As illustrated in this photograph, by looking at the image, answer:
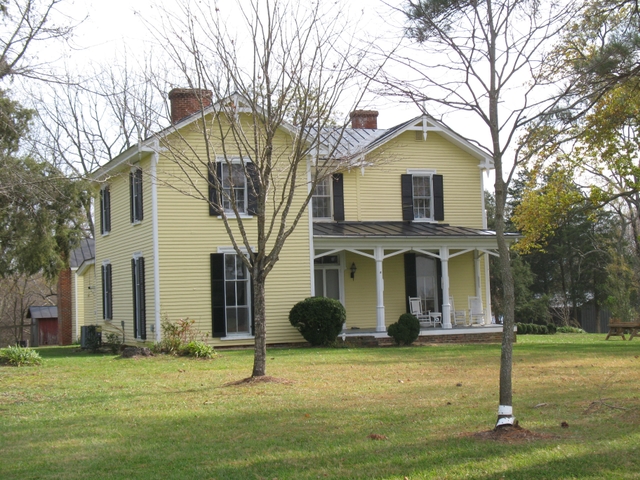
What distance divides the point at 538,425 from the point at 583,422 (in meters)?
0.56

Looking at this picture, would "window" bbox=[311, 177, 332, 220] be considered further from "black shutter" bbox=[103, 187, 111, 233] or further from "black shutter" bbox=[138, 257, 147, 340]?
"black shutter" bbox=[103, 187, 111, 233]

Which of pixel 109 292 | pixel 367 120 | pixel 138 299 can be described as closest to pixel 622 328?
pixel 367 120

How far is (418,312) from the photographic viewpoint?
23.5 meters

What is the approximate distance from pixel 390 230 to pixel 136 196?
737 cm

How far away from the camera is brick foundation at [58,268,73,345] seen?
107 ft

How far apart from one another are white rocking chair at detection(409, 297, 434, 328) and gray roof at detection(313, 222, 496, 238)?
2.27 metres

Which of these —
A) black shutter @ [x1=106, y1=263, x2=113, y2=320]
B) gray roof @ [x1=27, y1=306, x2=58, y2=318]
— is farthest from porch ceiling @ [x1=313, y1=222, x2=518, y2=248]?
gray roof @ [x1=27, y1=306, x2=58, y2=318]

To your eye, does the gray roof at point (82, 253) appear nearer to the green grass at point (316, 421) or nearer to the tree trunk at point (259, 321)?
the green grass at point (316, 421)

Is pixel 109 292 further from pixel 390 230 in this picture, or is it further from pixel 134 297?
pixel 390 230

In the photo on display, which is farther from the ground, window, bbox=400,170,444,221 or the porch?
window, bbox=400,170,444,221

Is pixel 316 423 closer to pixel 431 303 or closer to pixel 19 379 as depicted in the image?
pixel 19 379

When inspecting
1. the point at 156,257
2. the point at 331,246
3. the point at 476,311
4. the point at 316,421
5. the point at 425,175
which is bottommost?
the point at 316,421

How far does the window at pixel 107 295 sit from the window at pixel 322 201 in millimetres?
6822

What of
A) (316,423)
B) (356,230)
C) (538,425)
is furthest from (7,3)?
(356,230)
